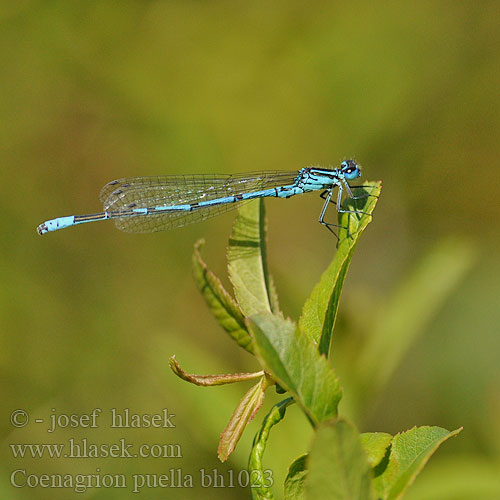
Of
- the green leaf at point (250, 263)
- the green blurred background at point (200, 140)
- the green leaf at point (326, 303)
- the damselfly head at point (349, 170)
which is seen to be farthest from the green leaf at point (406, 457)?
the green blurred background at point (200, 140)

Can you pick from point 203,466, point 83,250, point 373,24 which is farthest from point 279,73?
point 203,466

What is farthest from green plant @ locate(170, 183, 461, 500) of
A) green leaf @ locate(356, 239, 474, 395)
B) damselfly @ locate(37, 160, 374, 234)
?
damselfly @ locate(37, 160, 374, 234)

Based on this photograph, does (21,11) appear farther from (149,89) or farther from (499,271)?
(499,271)

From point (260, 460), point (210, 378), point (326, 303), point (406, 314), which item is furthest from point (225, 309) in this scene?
point (406, 314)

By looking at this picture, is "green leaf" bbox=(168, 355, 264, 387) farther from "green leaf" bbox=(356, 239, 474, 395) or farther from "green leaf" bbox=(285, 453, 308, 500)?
"green leaf" bbox=(356, 239, 474, 395)

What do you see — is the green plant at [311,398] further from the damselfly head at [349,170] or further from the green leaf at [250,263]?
the damselfly head at [349,170]
